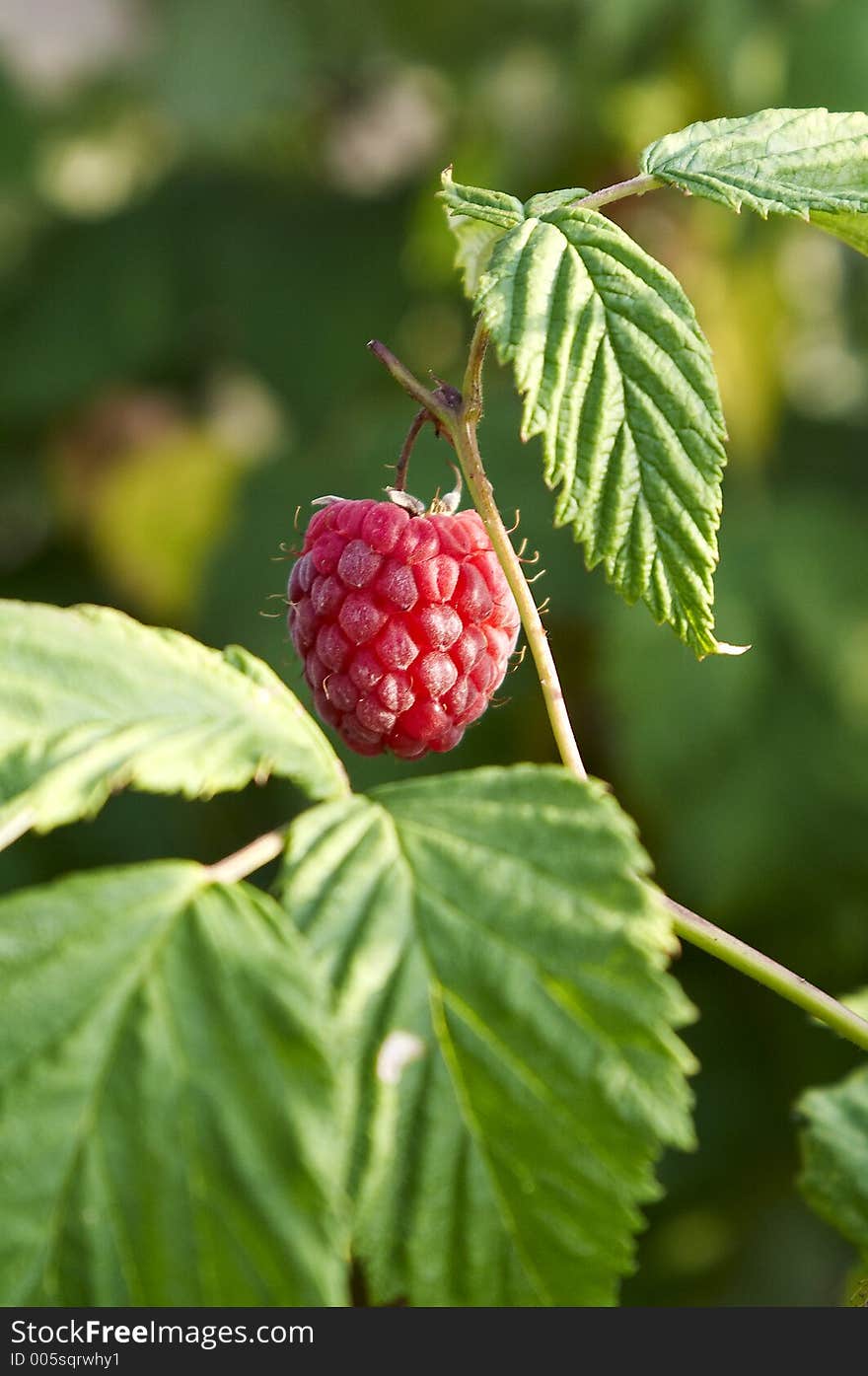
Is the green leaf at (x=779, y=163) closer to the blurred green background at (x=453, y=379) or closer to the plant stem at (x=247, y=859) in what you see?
the plant stem at (x=247, y=859)

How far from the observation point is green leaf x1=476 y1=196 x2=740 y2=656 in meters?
0.81

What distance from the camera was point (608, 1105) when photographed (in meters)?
0.66

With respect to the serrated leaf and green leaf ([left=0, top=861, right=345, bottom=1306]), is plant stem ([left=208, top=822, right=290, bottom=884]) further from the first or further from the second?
the serrated leaf

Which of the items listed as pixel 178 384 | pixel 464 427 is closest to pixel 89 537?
pixel 178 384

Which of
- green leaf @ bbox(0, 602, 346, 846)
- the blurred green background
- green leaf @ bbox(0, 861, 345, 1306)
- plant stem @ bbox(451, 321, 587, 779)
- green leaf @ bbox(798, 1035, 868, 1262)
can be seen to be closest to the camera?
green leaf @ bbox(0, 861, 345, 1306)

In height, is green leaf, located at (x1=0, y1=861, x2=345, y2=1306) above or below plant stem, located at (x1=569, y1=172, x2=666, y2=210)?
below

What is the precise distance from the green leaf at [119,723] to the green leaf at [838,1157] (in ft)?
1.60

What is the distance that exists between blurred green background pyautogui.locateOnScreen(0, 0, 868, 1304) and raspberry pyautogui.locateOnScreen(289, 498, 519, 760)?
5.44 feet

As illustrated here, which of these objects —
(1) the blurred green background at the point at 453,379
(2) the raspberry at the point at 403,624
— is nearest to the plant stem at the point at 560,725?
(2) the raspberry at the point at 403,624

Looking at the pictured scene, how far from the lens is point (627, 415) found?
0.83 m

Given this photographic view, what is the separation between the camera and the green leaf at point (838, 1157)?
1.04 meters

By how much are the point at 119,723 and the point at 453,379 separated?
268 centimetres

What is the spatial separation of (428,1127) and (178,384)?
10.9 feet

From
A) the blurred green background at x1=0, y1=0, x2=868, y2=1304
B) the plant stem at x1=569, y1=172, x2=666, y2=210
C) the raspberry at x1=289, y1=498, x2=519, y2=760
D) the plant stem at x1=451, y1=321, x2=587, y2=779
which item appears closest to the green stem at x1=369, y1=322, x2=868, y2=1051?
the plant stem at x1=451, y1=321, x2=587, y2=779
